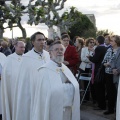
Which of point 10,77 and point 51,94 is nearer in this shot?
point 51,94

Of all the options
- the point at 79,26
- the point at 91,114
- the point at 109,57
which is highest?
the point at 79,26

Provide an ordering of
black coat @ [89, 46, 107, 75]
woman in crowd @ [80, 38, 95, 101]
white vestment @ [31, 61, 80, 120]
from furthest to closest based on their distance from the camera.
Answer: woman in crowd @ [80, 38, 95, 101] → black coat @ [89, 46, 107, 75] → white vestment @ [31, 61, 80, 120]

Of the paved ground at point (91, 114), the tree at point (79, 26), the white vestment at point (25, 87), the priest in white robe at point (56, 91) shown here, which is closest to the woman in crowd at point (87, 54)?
the paved ground at point (91, 114)

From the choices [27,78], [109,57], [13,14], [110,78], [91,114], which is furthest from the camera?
[13,14]

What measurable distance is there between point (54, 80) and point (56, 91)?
184mm

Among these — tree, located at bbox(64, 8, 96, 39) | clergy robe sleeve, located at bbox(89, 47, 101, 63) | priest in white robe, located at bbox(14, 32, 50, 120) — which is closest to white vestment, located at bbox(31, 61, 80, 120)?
priest in white robe, located at bbox(14, 32, 50, 120)

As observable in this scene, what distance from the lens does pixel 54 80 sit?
5262mm

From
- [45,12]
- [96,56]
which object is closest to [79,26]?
[45,12]

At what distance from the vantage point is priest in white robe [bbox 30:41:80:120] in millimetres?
5258

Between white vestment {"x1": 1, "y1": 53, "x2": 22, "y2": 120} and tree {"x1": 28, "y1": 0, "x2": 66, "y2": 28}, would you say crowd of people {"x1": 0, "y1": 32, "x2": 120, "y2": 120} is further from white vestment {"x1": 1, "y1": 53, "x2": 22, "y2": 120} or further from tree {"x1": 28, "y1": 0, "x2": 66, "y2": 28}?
tree {"x1": 28, "y1": 0, "x2": 66, "y2": 28}

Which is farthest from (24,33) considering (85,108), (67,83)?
(67,83)

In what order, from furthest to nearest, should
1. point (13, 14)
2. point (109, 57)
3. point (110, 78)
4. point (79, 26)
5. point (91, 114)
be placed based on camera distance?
point (79, 26) → point (13, 14) → point (91, 114) → point (110, 78) → point (109, 57)

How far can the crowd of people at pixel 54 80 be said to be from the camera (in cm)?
529

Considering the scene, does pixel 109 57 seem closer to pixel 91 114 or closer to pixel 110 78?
pixel 110 78
